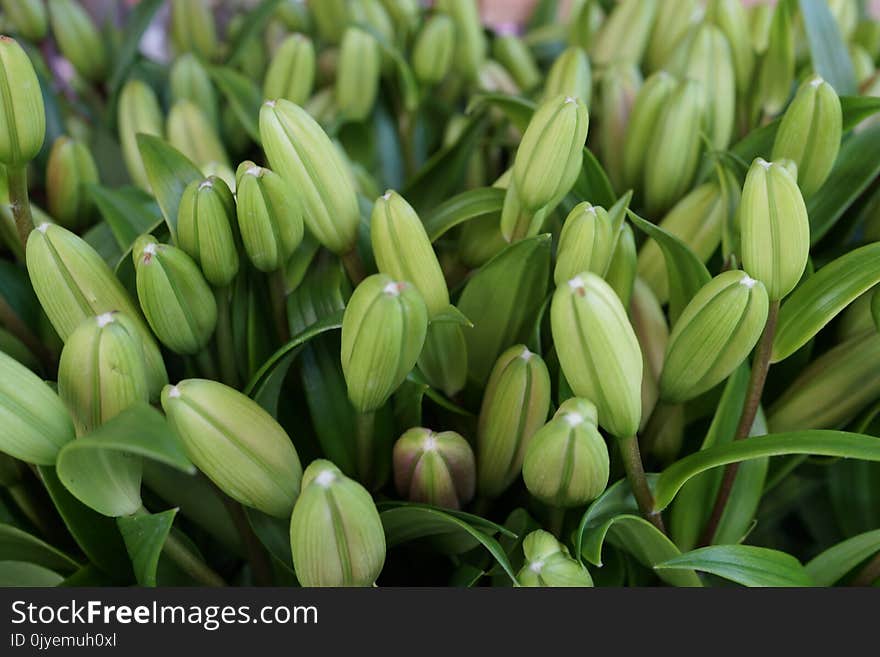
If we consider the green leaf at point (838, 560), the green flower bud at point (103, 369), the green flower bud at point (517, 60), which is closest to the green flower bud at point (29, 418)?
the green flower bud at point (103, 369)

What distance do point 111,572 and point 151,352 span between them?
3.0 inches

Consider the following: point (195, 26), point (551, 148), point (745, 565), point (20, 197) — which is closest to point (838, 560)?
point (745, 565)

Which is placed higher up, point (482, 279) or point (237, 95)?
point (237, 95)

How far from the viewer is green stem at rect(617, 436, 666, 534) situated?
26 centimetres

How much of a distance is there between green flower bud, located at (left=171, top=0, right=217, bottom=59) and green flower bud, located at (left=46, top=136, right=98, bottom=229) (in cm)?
14

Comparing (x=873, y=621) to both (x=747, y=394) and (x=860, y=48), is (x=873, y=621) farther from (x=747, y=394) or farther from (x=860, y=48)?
(x=860, y=48)

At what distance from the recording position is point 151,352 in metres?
0.27

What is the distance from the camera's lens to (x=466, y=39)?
18.8 inches

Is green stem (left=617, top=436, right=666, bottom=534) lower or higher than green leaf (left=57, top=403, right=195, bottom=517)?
lower

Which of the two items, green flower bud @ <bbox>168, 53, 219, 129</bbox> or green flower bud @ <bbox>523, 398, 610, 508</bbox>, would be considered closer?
green flower bud @ <bbox>523, 398, 610, 508</bbox>

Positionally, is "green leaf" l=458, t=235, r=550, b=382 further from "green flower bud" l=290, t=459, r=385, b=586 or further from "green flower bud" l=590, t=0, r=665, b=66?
"green flower bud" l=590, t=0, r=665, b=66

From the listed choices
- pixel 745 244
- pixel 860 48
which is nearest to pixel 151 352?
pixel 745 244

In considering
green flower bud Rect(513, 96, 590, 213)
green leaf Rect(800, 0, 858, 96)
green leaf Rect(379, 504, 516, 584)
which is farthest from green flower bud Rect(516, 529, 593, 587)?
green leaf Rect(800, 0, 858, 96)

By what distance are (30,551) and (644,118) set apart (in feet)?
0.89
